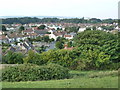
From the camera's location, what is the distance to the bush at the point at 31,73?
877 centimetres

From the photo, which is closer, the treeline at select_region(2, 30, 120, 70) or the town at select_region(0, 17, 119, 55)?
the treeline at select_region(2, 30, 120, 70)

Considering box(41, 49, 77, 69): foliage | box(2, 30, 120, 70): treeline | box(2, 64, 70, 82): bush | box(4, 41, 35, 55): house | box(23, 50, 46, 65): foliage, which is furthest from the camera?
box(4, 41, 35, 55): house

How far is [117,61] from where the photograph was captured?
47.4 feet

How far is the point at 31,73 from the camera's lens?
8.84 meters

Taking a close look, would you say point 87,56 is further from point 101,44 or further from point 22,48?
point 22,48

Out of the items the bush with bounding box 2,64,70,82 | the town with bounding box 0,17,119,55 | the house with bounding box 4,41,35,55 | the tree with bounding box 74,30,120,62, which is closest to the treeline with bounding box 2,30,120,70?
the tree with bounding box 74,30,120,62

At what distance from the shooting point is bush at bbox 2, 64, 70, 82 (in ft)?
28.8

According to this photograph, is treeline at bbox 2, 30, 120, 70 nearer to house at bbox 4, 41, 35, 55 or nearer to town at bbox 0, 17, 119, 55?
town at bbox 0, 17, 119, 55

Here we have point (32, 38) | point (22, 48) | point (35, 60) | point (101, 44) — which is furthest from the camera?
point (32, 38)

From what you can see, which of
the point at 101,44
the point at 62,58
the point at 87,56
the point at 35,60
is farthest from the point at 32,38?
the point at 87,56

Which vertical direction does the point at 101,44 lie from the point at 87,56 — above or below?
above

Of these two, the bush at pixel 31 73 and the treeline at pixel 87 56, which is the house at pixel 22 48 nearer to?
the treeline at pixel 87 56

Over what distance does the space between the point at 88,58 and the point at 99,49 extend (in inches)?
68.3

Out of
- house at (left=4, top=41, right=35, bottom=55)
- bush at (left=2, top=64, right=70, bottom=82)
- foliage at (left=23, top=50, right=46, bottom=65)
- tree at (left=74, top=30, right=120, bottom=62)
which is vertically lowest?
house at (left=4, top=41, right=35, bottom=55)
